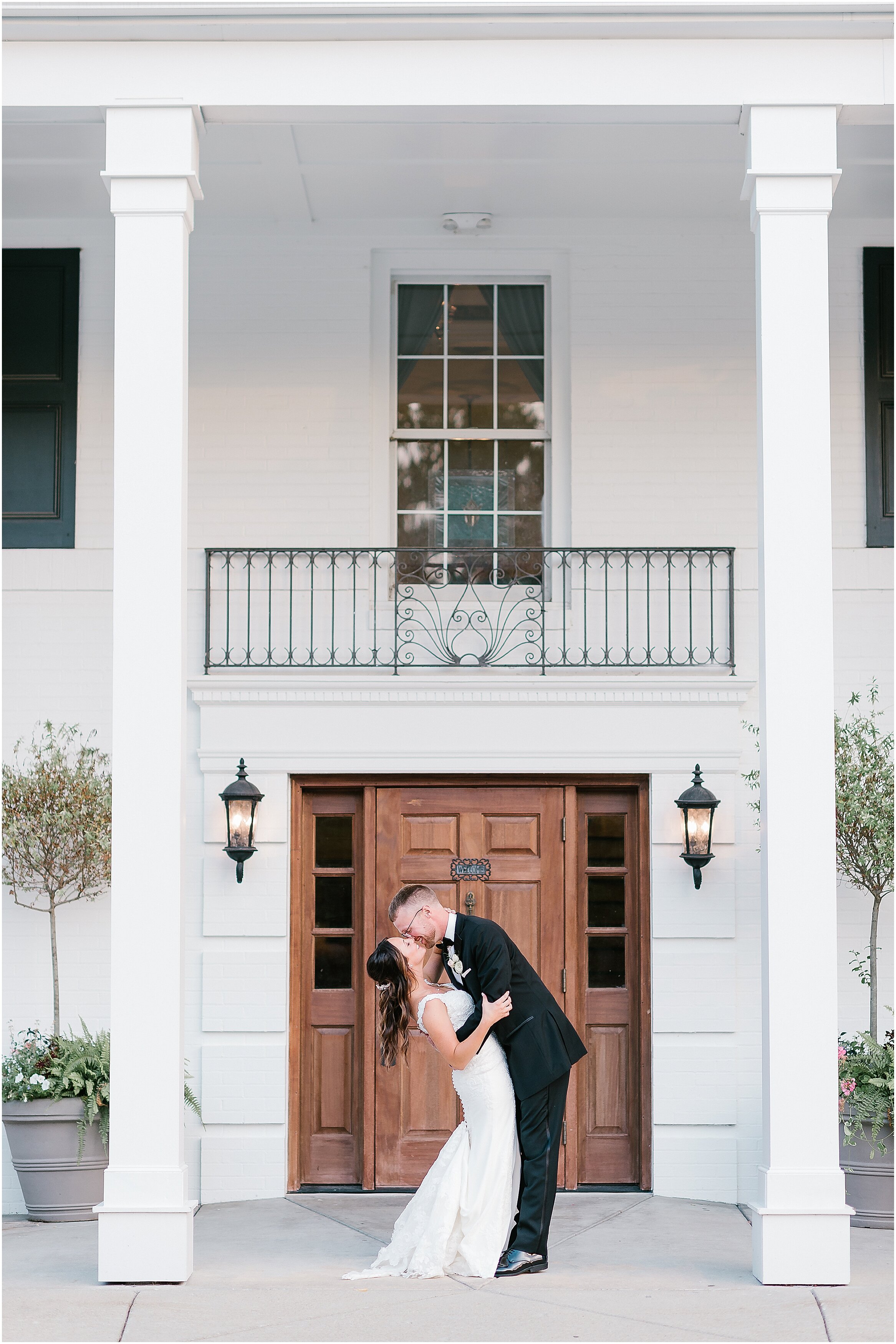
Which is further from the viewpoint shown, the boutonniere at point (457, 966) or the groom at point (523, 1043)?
the boutonniere at point (457, 966)

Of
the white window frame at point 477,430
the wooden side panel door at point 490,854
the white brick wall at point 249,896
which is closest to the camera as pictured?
the white brick wall at point 249,896

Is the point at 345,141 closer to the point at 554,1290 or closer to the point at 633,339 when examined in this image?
the point at 633,339

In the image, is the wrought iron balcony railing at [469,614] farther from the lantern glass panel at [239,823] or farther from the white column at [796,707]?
the white column at [796,707]

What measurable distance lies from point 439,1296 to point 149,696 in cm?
266

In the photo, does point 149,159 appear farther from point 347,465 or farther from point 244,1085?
point 244,1085

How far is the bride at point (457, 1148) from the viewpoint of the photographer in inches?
217

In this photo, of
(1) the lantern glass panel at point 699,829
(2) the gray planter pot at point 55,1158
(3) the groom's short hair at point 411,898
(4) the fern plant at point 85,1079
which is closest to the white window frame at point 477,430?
(1) the lantern glass panel at point 699,829

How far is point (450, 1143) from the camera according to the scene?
570 cm

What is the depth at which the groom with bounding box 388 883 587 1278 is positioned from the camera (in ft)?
18.3

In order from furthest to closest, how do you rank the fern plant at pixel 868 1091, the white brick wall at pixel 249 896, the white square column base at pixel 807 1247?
the white brick wall at pixel 249 896
the fern plant at pixel 868 1091
the white square column base at pixel 807 1247

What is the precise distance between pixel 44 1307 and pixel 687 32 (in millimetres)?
5780

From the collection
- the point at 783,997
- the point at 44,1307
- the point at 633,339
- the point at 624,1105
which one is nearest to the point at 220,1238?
the point at 44,1307

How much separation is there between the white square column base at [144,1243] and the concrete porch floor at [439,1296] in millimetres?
67

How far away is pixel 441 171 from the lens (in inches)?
289
